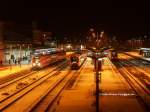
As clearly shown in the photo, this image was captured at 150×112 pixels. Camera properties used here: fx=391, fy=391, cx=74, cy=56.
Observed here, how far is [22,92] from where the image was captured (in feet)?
91.0

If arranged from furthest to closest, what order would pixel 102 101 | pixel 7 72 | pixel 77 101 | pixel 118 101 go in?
pixel 7 72, pixel 77 101, pixel 118 101, pixel 102 101

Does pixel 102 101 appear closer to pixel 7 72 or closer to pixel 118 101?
pixel 118 101

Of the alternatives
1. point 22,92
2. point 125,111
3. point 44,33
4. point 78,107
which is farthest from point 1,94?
point 44,33

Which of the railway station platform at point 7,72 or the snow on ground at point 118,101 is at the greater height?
the railway station platform at point 7,72

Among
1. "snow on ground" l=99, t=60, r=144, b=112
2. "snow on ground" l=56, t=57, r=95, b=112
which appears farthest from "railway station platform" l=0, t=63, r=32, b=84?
"snow on ground" l=99, t=60, r=144, b=112

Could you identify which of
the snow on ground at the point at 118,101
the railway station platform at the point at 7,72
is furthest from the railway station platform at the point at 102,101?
the railway station platform at the point at 7,72

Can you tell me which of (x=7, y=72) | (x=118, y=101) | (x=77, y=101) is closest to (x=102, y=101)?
(x=118, y=101)

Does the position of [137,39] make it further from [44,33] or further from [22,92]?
[22,92]

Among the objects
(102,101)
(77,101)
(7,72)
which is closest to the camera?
(102,101)

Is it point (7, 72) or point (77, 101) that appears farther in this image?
point (7, 72)

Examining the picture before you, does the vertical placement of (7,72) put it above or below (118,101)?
above

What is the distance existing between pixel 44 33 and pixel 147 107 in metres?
103

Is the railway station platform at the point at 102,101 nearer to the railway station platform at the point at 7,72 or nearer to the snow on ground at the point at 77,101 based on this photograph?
the snow on ground at the point at 77,101

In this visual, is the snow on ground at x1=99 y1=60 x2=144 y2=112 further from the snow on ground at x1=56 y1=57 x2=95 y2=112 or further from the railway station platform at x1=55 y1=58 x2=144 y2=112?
the snow on ground at x1=56 y1=57 x2=95 y2=112
